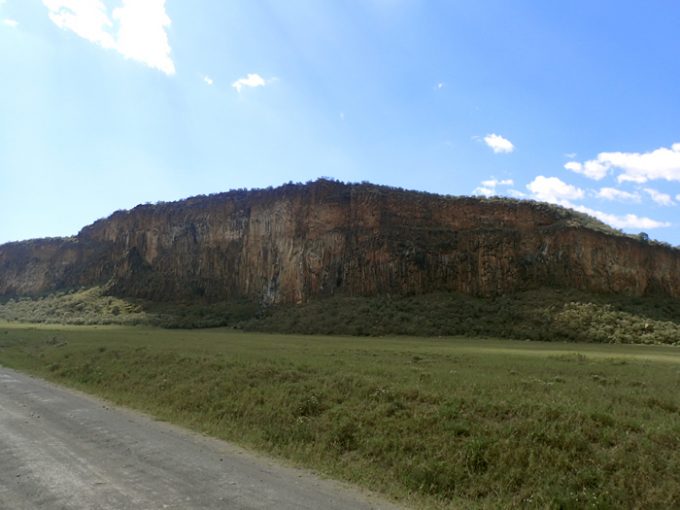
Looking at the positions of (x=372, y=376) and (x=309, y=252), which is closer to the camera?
(x=372, y=376)

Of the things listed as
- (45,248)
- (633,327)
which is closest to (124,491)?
(633,327)

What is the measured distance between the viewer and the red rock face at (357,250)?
2282 inches

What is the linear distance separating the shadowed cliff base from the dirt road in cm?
3834

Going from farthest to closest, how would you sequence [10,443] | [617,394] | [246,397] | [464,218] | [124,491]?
[464,218] < [246,397] < [617,394] < [10,443] < [124,491]

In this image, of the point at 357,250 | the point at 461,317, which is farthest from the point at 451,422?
the point at 357,250

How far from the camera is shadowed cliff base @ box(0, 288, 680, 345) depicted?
4444cm

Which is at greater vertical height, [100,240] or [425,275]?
[100,240]

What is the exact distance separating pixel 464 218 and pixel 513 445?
195ft

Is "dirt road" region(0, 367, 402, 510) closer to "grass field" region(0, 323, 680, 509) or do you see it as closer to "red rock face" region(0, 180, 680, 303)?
"grass field" region(0, 323, 680, 509)

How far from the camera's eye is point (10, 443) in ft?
33.9

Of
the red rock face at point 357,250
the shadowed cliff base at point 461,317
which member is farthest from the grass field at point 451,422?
the red rock face at point 357,250

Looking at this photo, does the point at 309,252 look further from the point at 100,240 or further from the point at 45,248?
the point at 45,248

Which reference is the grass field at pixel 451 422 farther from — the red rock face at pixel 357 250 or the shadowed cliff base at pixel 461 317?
the red rock face at pixel 357 250

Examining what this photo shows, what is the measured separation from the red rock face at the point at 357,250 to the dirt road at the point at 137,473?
51271 mm
